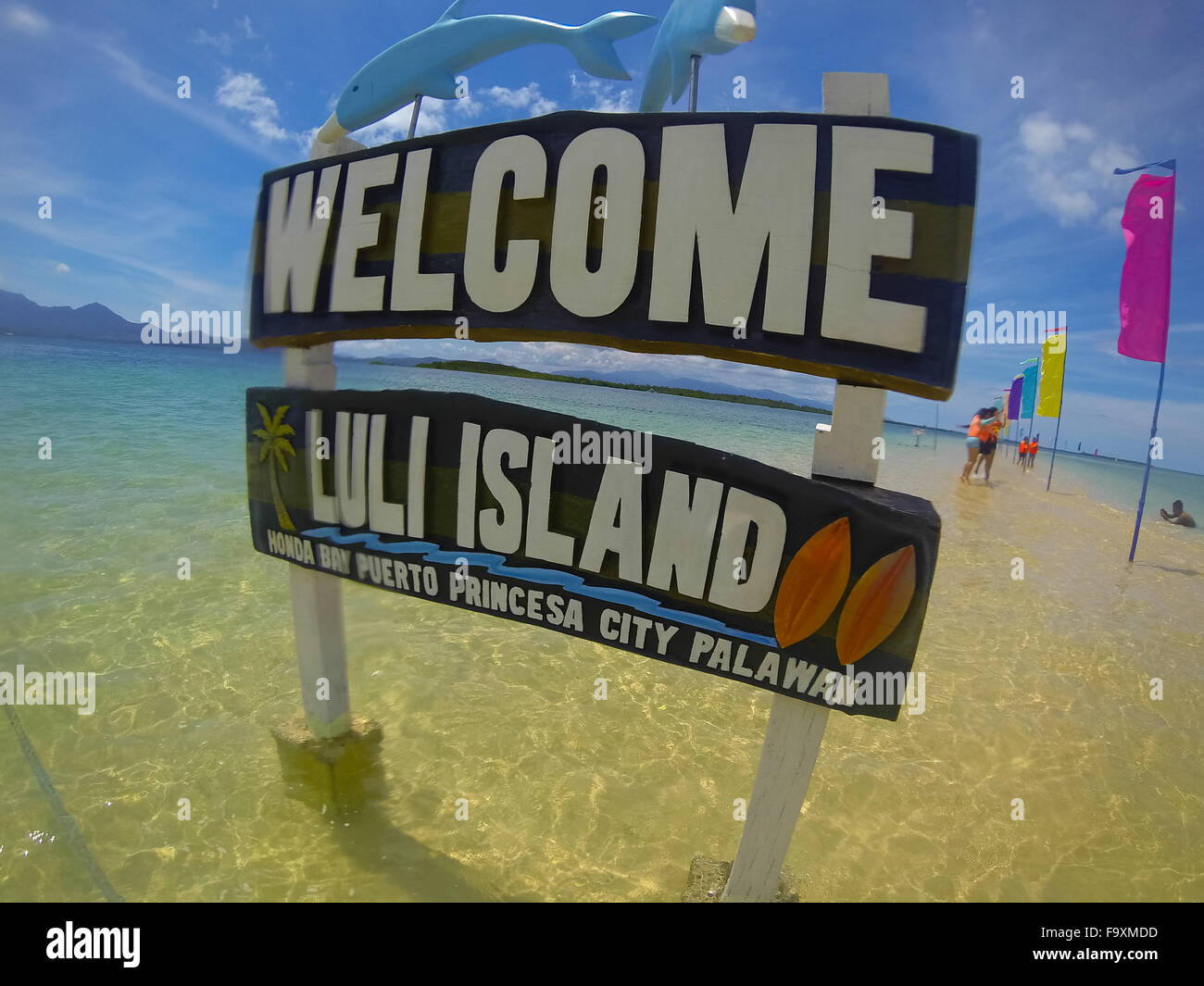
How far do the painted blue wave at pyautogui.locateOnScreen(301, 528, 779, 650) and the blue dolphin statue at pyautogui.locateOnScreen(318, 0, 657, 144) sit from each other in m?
2.59

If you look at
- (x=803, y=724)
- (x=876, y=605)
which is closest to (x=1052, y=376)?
(x=876, y=605)

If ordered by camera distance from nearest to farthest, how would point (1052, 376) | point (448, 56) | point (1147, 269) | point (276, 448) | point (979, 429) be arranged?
point (448, 56) < point (276, 448) < point (1147, 269) < point (1052, 376) < point (979, 429)

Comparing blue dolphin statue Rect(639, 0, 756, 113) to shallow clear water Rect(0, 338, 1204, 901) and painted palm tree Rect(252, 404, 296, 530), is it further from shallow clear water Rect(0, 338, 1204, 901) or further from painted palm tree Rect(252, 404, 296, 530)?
shallow clear water Rect(0, 338, 1204, 901)

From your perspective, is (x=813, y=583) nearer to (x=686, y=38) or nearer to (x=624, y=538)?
(x=624, y=538)

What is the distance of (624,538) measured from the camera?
2.67 metres

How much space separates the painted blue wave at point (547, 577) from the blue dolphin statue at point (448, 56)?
2.59m

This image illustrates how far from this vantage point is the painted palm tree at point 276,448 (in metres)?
3.59

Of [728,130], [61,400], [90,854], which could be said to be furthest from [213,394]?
[728,130]

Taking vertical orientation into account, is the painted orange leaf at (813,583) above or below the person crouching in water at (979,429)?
Result: below

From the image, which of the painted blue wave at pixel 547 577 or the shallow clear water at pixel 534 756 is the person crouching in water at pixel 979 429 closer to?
the shallow clear water at pixel 534 756

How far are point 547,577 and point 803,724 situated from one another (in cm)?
142

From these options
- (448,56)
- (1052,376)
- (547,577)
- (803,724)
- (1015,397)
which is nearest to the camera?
(803,724)

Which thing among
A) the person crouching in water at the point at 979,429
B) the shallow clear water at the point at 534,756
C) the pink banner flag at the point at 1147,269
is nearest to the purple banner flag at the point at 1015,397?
the person crouching in water at the point at 979,429
